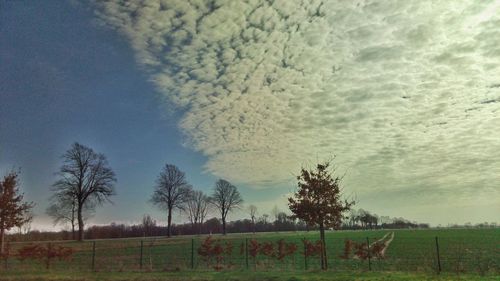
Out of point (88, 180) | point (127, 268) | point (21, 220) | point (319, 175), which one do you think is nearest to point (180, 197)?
point (88, 180)

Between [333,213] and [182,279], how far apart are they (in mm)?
8828

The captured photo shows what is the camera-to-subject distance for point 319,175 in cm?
2145

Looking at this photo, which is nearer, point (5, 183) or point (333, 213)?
point (333, 213)

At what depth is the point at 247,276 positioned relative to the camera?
727 inches

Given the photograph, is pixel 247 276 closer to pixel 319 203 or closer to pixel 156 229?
pixel 319 203

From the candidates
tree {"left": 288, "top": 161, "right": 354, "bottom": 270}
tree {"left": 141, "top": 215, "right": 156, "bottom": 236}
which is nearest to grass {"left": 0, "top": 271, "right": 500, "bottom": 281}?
tree {"left": 288, "top": 161, "right": 354, "bottom": 270}

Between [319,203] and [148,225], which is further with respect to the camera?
[148,225]

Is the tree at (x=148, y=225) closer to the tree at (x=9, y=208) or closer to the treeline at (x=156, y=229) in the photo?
the treeline at (x=156, y=229)

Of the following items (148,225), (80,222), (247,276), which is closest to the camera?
(247,276)

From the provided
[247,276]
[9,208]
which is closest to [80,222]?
[9,208]

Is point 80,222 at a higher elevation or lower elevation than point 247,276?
higher

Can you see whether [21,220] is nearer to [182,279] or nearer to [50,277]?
[50,277]

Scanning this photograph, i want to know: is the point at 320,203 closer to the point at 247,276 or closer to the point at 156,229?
the point at 247,276

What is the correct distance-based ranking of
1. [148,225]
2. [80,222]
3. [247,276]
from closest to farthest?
[247,276], [80,222], [148,225]
